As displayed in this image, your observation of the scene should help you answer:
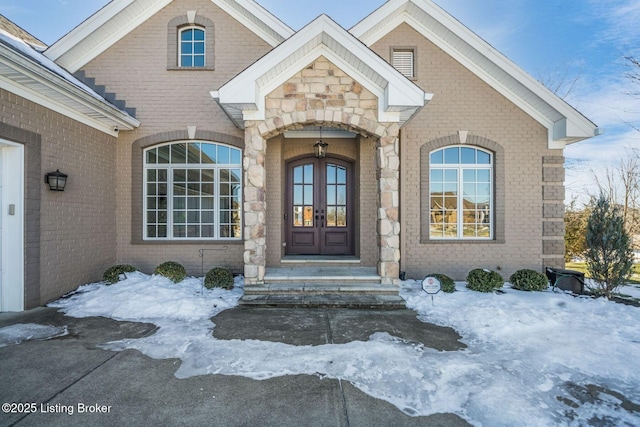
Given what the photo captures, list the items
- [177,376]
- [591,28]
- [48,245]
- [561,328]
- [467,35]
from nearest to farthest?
[177,376] < [561,328] < [48,245] < [467,35] < [591,28]

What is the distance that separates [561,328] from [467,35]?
5.87m

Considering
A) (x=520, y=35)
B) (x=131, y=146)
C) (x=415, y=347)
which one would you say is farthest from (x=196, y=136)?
(x=520, y=35)

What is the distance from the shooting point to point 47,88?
481cm

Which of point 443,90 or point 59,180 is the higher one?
point 443,90

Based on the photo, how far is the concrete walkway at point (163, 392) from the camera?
7.82 feet

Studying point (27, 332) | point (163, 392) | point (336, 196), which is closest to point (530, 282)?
point (336, 196)

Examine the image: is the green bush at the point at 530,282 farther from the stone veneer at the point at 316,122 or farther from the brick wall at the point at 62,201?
the brick wall at the point at 62,201

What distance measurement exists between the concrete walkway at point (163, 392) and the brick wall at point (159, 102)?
315cm

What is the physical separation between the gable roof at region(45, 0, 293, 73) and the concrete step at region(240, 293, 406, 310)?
17.9ft

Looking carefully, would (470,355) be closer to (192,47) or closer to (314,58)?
(314,58)

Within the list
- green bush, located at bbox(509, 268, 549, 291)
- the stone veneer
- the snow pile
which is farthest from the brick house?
the snow pile

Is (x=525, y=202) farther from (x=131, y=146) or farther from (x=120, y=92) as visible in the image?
(x=120, y=92)

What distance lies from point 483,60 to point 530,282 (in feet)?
15.4

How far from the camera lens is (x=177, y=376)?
2.99 metres
